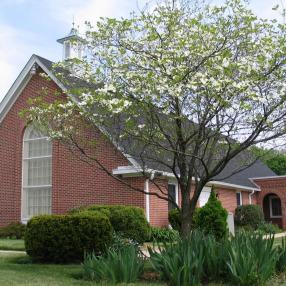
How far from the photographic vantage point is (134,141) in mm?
10891

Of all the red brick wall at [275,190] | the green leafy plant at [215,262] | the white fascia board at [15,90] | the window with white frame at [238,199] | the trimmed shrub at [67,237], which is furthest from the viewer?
the red brick wall at [275,190]

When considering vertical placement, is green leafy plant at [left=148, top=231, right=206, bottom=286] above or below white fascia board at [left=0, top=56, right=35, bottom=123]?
below

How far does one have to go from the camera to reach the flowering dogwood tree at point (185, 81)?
8734mm

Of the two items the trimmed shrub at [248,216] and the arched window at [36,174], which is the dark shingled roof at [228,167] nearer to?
the trimmed shrub at [248,216]

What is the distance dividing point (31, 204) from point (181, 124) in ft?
42.5

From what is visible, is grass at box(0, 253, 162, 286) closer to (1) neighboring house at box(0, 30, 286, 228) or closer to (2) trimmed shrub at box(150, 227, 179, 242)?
(2) trimmed shrub at box(150, 227, 179, 242)

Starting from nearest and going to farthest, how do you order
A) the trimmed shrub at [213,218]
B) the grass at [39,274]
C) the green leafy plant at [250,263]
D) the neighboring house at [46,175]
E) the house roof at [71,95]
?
the green leafy plant at [250,263] < the grass at [39,274] < the house roof at [71,95] < the trimmed shrub at [213,218] < the neighboring house at [46,175]

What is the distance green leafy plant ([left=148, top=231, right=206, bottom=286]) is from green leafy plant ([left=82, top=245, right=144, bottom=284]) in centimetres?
37

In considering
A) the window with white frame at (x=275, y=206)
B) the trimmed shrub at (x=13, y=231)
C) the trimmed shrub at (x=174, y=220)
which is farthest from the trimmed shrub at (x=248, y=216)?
the trimmed shrub at (x=13, y=231)

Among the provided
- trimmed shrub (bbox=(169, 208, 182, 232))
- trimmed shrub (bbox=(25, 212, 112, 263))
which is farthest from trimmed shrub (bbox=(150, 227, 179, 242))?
trimmed shrub (bbox=(25, 212, 112, 263))

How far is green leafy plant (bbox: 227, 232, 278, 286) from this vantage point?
25.1ft

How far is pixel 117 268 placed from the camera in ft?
27.5

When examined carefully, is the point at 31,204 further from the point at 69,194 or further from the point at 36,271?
the point at 36,271

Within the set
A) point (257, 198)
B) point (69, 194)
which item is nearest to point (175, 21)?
point (69, 194)
